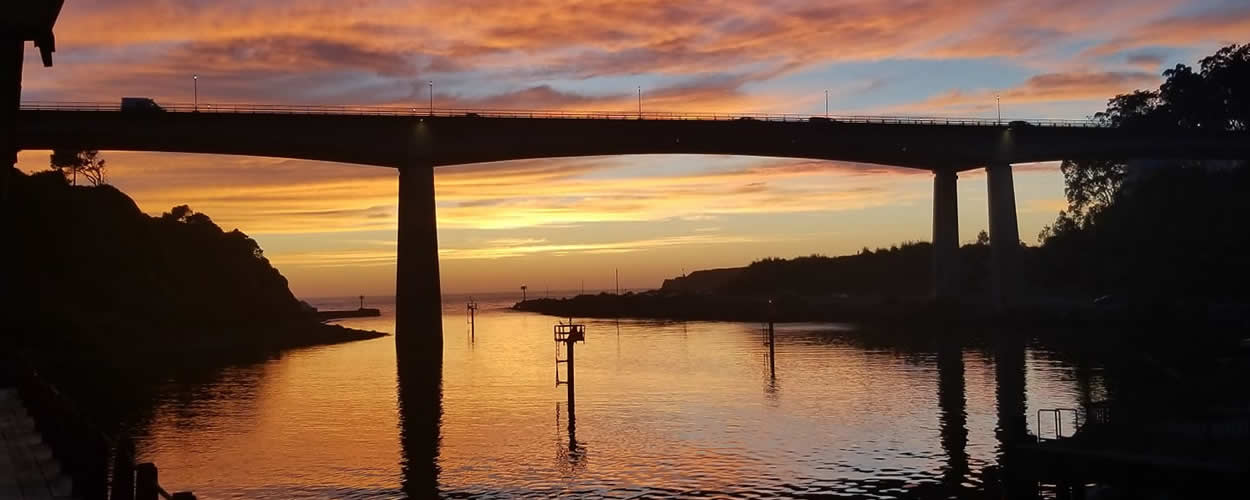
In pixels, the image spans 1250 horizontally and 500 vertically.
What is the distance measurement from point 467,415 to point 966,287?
12486 centimetres

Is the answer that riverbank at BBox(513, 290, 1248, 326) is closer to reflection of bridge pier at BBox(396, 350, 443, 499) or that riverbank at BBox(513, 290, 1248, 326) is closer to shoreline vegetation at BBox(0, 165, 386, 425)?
reflection of bridge pier at BBox(396, 350, 443, 499)

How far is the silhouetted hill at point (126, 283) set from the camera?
88.8 meters

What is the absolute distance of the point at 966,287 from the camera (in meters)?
165

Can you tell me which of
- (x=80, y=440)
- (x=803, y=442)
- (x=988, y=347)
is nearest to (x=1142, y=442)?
(x=803, y=442)

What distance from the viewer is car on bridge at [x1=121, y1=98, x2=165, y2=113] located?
3238 inches

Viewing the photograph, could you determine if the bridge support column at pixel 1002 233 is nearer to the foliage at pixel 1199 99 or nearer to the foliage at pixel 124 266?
the foliage at pixel 1199 99

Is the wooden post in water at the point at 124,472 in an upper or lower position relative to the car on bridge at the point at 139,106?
lower

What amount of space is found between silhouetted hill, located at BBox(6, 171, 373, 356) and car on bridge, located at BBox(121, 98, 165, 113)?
11723mm

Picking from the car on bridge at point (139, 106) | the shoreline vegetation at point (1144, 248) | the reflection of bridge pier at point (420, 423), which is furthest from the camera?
the shoreline vegetation at point (1144, 248)

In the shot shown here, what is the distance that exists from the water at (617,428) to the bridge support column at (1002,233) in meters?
30.2

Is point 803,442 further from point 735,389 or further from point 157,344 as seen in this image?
point 157,344

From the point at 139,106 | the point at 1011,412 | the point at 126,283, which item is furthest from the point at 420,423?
the point at 126,283

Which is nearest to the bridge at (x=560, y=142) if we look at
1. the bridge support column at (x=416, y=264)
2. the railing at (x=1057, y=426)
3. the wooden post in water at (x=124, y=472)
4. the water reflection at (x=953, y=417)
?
the bridge support column at (x=416, y=264)

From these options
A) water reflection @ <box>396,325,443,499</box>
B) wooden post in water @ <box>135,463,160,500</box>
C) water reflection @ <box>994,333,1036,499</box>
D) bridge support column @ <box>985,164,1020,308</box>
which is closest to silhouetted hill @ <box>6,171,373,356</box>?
water reflection @ <box>396,325,443,499</box>
